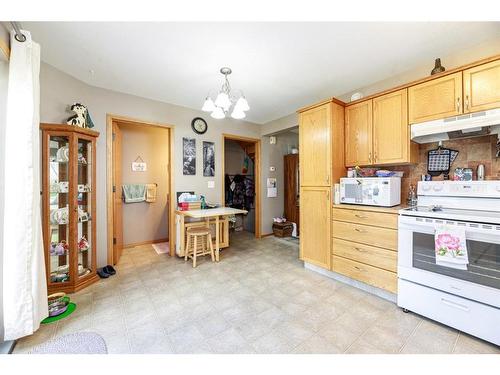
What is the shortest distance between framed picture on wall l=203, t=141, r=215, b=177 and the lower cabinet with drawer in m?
2.30

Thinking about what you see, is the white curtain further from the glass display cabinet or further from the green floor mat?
the glass display cabinet

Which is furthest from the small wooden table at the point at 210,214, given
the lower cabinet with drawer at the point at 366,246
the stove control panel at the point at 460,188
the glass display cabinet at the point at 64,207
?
the stove control panel at the point at 460,188

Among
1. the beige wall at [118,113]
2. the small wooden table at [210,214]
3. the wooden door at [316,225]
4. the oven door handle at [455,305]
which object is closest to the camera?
the oven door handle at [455,305]

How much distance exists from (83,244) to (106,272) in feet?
1.61

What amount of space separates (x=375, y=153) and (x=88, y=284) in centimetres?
368

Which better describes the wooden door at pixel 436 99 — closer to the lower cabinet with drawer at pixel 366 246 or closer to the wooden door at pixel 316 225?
the lower cabinet with drawer at pixel 366 246

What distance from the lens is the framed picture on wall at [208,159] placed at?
3771mm

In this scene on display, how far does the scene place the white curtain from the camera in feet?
4.81

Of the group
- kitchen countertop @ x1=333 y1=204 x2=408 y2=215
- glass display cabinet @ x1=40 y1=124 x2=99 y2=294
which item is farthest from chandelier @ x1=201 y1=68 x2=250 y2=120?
kitchen countertop @ x1=333 y1=204 x2=408 y2=215

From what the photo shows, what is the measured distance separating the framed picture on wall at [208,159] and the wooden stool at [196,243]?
1100 mm

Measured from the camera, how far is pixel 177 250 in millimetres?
3375

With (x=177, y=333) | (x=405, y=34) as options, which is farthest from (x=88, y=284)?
(x=405, y=34)

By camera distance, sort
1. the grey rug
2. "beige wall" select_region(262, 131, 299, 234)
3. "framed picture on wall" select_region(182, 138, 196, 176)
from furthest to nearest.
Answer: "beige wall" select_region(262, 131, 299, 234) → "framed picture on wall" select_region(182, 138, 196, 176) → the grey rug

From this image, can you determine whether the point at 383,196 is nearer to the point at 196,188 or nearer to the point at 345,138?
the point at 345,138
